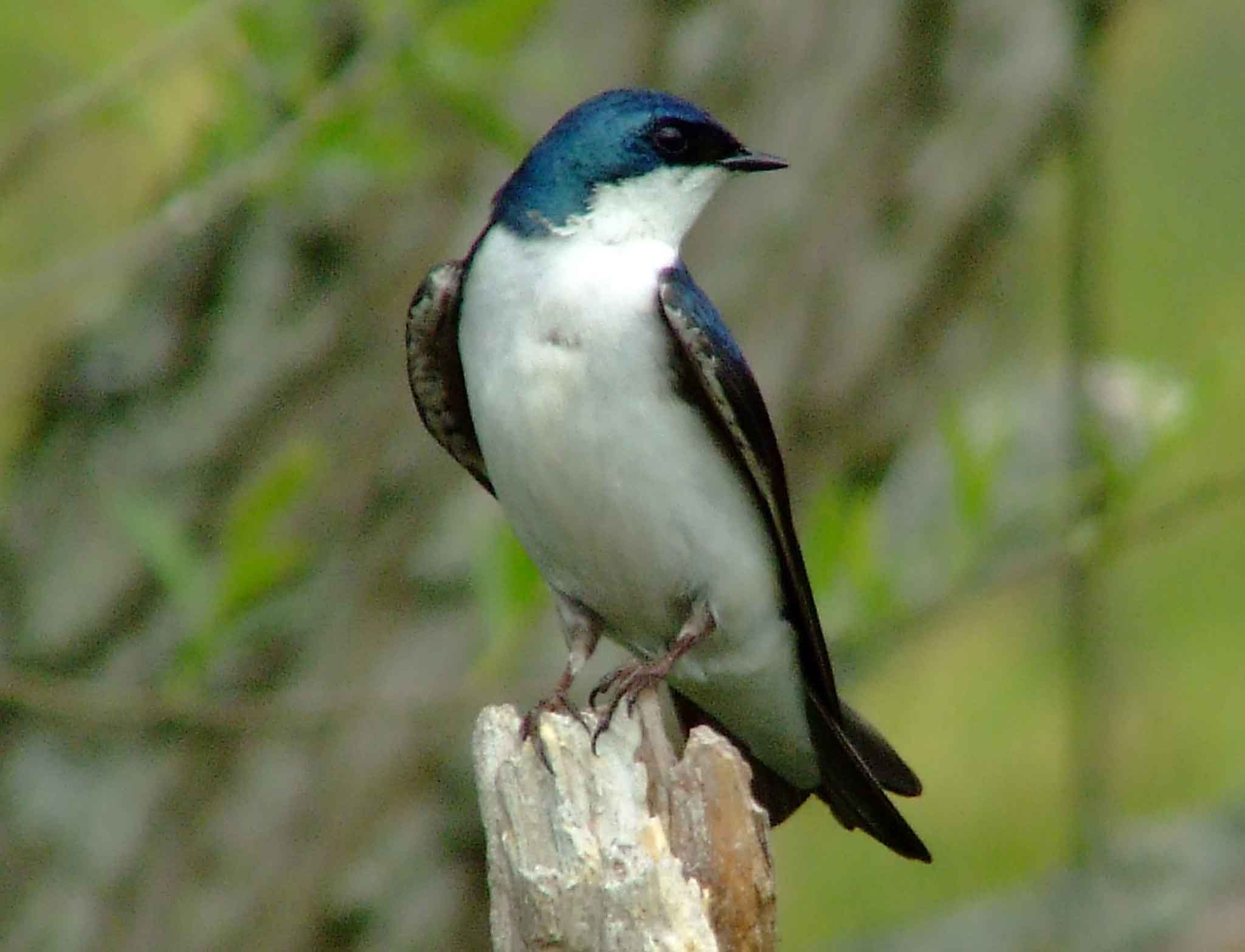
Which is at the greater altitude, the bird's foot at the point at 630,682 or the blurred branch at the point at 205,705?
the blurred branch at the point at 205,705

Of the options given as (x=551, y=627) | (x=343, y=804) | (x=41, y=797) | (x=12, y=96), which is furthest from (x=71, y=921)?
(x=12, y=96)

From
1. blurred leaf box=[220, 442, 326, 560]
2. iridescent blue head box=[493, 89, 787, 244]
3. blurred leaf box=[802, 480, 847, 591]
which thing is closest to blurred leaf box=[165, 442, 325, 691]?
blurred leaf box=[220, 442, 326, 560]

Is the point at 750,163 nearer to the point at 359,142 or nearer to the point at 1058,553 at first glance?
the point at 359,142

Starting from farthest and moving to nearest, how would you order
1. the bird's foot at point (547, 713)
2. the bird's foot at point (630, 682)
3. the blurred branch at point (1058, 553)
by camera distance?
the blurred branch at point (1058, 553), the bird's foot at point (630, 682), the bird's foot at point (547, 713)

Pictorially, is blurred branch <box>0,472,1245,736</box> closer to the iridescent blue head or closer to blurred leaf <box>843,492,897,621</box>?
blurred leaf <box>843,492,897,621</box>

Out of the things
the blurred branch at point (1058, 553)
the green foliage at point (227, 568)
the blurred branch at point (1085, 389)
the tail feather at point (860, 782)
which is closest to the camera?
the green foliage at point (227, 568)

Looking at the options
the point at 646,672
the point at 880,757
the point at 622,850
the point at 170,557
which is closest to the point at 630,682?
the point at 646,672

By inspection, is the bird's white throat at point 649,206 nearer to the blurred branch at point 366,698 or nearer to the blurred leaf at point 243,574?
the blurred leaf at point 243,574

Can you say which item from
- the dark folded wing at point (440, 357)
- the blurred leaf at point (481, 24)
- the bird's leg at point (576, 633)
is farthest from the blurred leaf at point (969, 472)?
the blurred leaf at point (481, 24)
